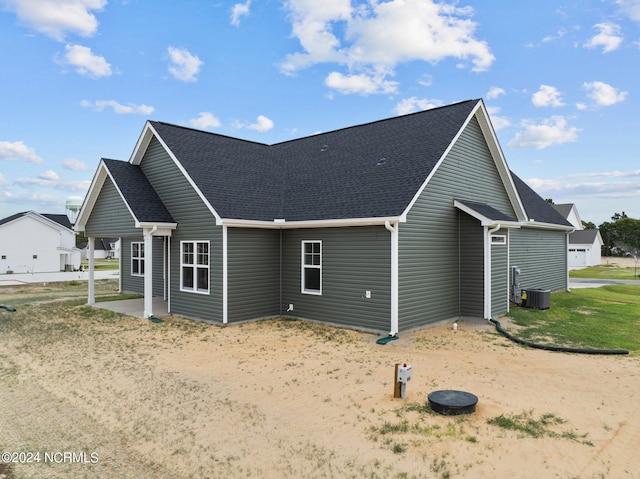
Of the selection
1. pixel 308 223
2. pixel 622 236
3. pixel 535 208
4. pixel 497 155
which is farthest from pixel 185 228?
pixel 622 236

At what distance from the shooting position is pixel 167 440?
18.1ft

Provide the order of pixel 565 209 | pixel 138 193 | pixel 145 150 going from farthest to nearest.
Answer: pixel 565 209 → pixel 145 150 → pixel 138 193

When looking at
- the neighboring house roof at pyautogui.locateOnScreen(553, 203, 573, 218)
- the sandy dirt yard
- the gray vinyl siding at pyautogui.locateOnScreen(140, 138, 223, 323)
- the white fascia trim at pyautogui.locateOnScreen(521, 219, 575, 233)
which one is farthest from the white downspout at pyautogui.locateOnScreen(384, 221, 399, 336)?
the neighboring house roof at pyautogui.locateOnScreen(553, 203, 573, 218)

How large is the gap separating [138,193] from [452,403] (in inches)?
507

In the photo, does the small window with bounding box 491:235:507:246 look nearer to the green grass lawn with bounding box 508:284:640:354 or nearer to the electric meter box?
the green grass lawn with bounding box 508:284:640:354

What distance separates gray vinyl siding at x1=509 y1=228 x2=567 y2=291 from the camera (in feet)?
59.3

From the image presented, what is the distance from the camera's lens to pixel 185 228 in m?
14.2

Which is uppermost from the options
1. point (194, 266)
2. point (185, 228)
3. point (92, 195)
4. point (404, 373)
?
point (92, 195)

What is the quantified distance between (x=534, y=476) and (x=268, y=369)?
5.41 meters

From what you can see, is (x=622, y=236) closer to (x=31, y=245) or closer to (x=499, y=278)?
(x=499, y=278)

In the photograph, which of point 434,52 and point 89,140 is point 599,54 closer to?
point 434,52

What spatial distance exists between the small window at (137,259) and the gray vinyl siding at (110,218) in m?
3.23

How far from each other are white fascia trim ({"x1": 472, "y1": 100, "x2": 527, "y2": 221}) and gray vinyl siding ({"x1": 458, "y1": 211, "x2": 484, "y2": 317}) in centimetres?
341

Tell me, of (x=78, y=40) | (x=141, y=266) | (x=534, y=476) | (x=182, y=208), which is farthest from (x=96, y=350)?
(x=78, y=40)
